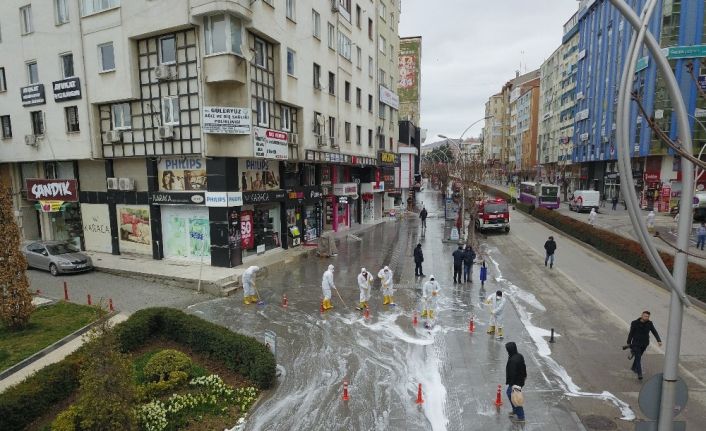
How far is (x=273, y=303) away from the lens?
14.8 m

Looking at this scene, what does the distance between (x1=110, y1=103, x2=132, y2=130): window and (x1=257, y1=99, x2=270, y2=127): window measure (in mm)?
6406

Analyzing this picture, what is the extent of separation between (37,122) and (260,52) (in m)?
14.3

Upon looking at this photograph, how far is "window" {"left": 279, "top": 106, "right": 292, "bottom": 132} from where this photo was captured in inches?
862

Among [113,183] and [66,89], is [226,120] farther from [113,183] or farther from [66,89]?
[66,89]

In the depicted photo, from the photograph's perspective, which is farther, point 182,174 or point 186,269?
point 182,174

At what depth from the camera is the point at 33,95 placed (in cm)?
2239

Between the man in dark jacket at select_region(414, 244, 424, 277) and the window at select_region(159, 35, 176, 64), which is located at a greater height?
the window at select_region(159, 35, 176, 64)

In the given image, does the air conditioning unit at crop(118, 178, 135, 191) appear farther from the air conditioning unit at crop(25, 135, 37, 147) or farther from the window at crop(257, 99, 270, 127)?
the window at crop(257, 99, 270, 127)

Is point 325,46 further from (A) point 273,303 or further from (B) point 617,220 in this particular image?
(B) point 617,220

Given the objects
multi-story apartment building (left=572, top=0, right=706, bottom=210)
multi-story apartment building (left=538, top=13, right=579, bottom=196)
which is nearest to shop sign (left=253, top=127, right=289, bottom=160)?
multi-story apartment building (left=572, top=0, right=706, bottom=210)

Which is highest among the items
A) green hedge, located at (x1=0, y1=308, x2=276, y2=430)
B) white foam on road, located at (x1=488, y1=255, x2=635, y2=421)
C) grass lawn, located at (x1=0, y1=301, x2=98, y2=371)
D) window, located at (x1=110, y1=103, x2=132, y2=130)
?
window, located at (x1=110, y1=103, x2=132, y2=130)

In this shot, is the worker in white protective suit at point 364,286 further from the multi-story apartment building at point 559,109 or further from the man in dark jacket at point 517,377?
the multi-story apartment building at point 559,109

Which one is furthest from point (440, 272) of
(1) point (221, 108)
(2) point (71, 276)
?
(2) point (71, 276)

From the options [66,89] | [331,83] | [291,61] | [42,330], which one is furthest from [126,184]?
[331,83]
